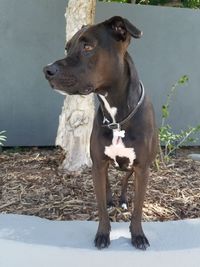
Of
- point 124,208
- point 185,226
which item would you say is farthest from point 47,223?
point 185,226

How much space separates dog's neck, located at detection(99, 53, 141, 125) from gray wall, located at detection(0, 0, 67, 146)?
11.6 feet

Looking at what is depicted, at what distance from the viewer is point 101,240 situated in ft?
9.59

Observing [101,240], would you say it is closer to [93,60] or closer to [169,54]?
[93,60]

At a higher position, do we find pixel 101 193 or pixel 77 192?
pixel 101 193

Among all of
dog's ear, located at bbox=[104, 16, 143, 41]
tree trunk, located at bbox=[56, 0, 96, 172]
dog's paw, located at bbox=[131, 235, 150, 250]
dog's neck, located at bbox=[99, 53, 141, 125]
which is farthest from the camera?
tree trunk, located at bbox=[56, 0, 96, 172]

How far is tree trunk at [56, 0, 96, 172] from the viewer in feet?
14.4

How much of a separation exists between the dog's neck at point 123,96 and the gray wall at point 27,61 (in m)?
3.54

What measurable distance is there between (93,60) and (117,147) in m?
0.63

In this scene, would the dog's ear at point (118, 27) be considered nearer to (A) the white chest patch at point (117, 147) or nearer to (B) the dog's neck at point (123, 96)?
(B) the dog's neck at point (123, 96)

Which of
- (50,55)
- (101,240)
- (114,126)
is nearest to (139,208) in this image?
(101,240)

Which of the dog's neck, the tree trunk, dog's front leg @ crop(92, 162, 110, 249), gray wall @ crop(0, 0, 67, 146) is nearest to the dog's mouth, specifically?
the dog's neck

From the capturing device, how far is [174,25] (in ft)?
22.5

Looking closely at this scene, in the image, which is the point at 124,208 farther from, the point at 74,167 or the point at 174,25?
the point at 174,25

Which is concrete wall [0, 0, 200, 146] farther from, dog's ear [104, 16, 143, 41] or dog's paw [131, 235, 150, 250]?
dog's paw [131, 235, 150, 250]
